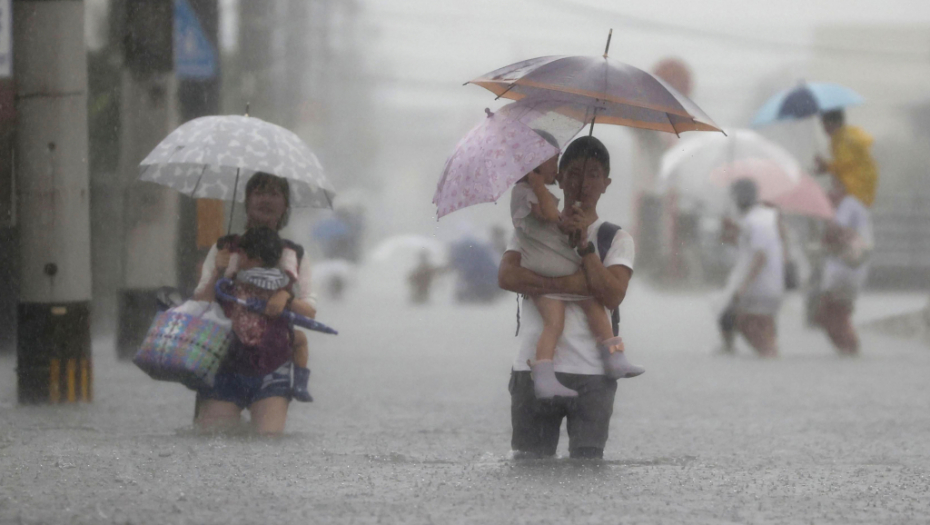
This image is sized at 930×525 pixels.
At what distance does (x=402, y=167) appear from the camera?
12612cm

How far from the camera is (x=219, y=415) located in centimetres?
656

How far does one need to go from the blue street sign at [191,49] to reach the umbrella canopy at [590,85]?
18.7ft

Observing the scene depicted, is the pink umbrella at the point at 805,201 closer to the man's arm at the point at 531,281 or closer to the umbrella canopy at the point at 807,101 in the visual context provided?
the umbrella canopy at the point at 807,101

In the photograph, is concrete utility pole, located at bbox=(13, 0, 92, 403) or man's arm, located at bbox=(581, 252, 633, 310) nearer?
man's arm, located at bbox=(581, 252, 633, 310)

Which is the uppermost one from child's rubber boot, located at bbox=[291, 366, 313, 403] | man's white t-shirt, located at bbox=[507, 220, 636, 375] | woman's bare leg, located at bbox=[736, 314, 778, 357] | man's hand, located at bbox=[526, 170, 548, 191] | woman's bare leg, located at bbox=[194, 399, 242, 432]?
man's hand, located at bbox=[526, 170, 548, 191]

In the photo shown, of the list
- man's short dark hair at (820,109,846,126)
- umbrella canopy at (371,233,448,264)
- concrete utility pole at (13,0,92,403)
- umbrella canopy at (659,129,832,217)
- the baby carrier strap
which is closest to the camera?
the baby carrier strap

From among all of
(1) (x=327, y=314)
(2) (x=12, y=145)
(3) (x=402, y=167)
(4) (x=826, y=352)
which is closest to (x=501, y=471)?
(2) (x=12, y=145)

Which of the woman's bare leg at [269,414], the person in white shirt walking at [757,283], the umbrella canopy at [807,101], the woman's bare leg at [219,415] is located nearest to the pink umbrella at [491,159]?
the woman's bare leg at [269,414]

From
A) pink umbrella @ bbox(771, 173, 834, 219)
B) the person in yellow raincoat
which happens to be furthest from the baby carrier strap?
pink umbrella @ bbox(771, 173, 834, 219)

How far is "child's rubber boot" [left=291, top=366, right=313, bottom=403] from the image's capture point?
6.60 meters

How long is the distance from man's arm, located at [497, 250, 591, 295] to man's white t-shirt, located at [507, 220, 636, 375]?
7cm

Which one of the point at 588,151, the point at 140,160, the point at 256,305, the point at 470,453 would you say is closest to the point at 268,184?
the point at 256,305

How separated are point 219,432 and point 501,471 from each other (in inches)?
64.5

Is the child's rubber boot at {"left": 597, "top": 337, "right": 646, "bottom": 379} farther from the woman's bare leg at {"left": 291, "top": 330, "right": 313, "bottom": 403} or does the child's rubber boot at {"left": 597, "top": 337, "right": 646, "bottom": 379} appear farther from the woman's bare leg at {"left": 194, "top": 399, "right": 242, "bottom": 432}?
the woman's bare leg at {"left": 194, "top": 399, "right": 242, "bottom": 432}
